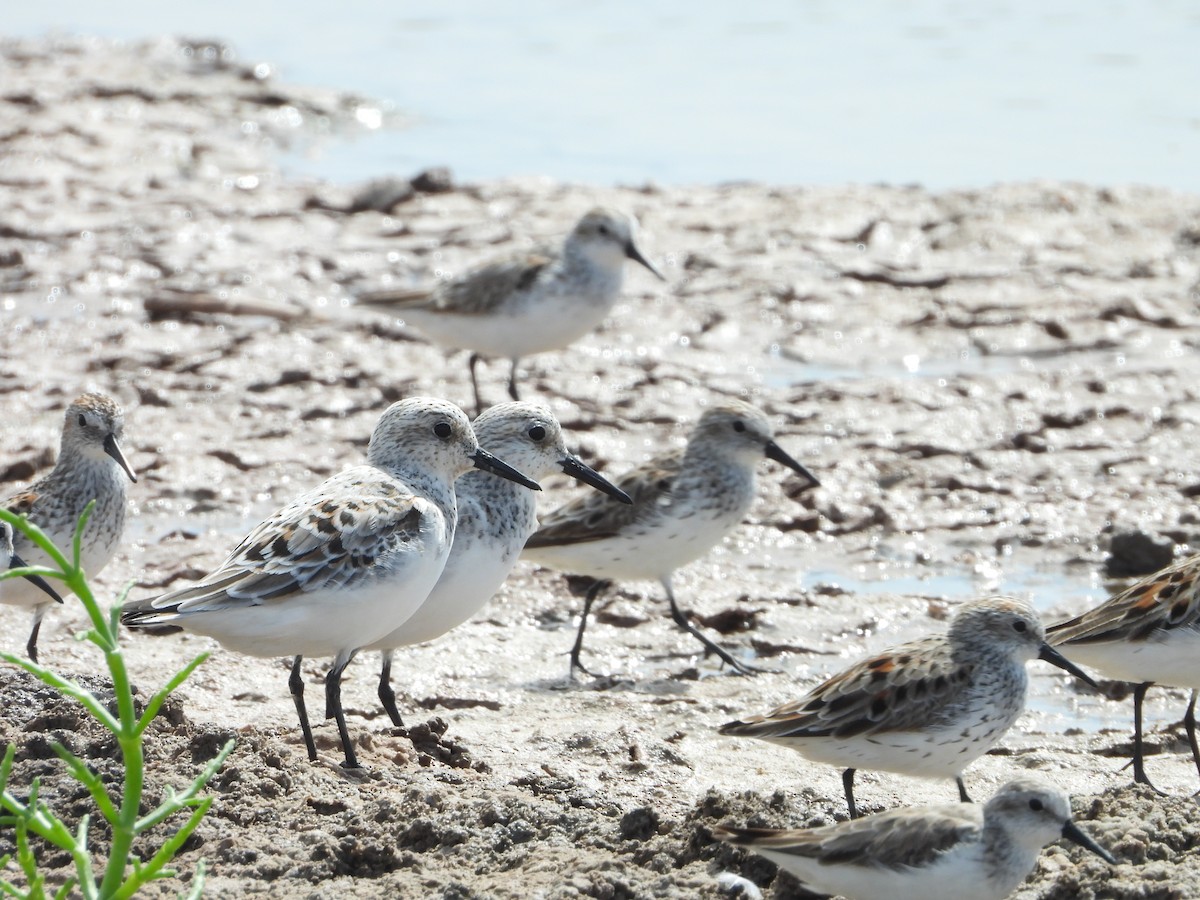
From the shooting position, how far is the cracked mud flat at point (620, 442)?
17.3 feet

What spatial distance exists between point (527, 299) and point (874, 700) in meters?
5.25

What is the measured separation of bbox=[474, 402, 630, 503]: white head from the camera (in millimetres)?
7129

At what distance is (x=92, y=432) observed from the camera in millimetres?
7559

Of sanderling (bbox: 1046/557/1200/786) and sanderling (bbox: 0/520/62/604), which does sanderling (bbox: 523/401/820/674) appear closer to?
sanderling (bbox: 1046/557/1200/786)

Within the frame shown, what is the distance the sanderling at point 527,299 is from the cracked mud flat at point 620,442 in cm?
41

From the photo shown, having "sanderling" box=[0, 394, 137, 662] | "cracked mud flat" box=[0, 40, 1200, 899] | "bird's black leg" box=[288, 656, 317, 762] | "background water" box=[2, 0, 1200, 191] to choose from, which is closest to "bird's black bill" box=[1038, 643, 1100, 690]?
"cracked mud flat" box=[0, 40, 1200, 899]

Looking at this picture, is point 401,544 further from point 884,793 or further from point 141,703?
point 884,793

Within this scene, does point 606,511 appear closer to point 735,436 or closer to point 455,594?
point 735,436

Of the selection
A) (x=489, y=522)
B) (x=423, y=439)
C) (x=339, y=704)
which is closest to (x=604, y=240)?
(x=489, y=522)

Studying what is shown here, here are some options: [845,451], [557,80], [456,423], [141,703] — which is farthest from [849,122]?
[141,703]

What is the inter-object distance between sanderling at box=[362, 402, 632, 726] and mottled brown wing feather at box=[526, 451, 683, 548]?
305 millimetres

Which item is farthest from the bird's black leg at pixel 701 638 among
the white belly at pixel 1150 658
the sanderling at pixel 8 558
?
the sanderling at pixel 8 558

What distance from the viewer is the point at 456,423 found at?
6.31 m

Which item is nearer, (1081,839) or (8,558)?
(1081,839)
